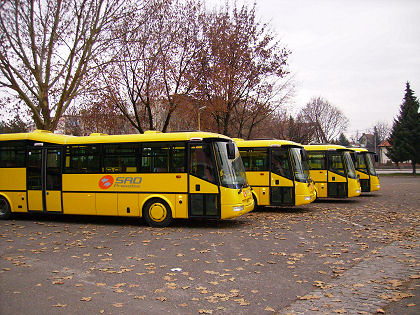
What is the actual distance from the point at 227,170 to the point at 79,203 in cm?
525

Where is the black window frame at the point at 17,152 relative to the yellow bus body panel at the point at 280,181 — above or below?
above

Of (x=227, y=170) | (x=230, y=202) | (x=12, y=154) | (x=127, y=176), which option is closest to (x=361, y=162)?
(x=227, y=170)

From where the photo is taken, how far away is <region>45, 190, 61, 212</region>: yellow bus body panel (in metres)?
13.8

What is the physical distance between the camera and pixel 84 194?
44.1 ft

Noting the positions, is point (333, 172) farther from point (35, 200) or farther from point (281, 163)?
point (35, 200)

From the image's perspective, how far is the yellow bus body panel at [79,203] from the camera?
43.8 feet

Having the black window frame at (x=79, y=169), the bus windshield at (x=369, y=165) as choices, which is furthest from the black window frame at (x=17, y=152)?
the bus windshield at (x=369, y=165)

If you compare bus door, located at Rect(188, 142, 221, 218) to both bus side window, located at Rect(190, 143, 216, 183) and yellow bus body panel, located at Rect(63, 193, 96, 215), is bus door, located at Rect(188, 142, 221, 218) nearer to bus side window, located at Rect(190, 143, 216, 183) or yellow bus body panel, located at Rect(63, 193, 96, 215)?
bus side window, located at Rect(190, 143, 216, 183)

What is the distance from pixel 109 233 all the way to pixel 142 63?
44.4ft

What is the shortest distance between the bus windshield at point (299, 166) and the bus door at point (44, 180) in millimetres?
9081

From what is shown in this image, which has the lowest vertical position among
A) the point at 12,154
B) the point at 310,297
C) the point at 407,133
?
the point at 310,297

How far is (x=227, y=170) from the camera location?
40.0 ft

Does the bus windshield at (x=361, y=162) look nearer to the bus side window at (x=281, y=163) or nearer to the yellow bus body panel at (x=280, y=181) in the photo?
the bus side window at (x=281, y=163)

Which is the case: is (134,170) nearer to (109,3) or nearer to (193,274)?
(193,274)
